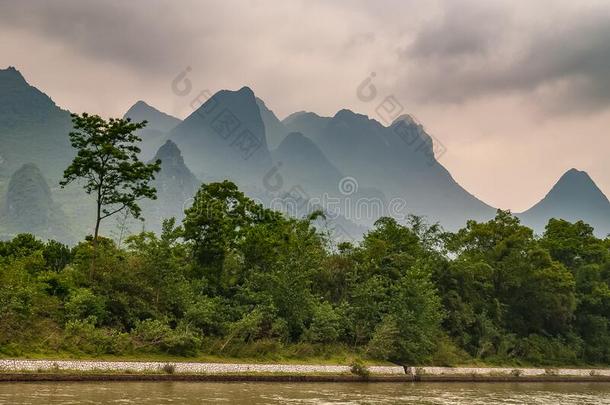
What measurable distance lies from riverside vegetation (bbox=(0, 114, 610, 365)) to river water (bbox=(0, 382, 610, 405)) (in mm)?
4106

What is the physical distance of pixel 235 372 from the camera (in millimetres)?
29734

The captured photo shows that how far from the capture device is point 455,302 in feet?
155

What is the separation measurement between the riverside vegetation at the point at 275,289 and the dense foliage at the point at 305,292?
0.31 ft

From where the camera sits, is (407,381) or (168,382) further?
(407,381)

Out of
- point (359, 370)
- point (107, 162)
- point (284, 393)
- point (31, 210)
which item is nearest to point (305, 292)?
point (359, 370)

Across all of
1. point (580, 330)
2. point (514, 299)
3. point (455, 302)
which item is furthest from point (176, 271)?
point (580, 330)

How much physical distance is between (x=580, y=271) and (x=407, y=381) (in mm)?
27111

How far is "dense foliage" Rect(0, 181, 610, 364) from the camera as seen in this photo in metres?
30.4

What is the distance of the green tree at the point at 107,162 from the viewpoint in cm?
3312

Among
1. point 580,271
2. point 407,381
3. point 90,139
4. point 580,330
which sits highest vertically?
point 90,139

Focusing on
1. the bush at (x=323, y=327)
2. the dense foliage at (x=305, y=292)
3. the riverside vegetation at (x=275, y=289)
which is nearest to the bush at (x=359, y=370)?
the riverside vegetation at (x=275, y=289)

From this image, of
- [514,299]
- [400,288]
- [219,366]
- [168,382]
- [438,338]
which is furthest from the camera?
[514,299]

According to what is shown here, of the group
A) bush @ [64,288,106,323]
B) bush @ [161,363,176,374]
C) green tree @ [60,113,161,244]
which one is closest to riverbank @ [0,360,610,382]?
bush @ [161,363,176,374]

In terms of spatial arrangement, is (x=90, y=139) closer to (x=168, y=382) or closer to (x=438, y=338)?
(x=168, y=382)
